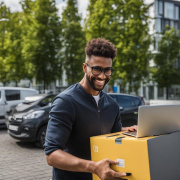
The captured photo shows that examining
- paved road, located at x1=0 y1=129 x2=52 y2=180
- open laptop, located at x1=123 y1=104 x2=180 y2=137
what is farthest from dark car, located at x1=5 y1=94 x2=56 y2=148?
open laptop, located at x1=123 y1=104 x2=180 y2=137

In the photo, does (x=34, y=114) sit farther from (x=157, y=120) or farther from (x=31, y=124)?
(x=157, y=120)

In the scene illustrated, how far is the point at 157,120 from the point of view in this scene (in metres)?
1.85

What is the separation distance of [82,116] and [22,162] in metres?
5.13

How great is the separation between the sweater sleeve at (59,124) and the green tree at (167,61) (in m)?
26.7

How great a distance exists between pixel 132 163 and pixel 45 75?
21.9m

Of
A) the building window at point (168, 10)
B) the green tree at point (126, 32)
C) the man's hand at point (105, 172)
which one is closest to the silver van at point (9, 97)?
the man's hand at point (105, 172)

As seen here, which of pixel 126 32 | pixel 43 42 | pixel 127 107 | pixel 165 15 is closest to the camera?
pixel 127 107

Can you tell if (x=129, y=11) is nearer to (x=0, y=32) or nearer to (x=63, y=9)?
(x=63, y=9)

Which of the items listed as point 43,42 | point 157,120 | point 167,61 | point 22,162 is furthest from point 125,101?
point 167,61

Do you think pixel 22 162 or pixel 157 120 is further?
pixel 22 162

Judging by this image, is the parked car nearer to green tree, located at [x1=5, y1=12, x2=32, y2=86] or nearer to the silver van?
the silver van

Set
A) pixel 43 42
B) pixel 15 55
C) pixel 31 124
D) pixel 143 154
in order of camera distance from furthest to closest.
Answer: pixel 15 55
pixel 43 42
pixel 31 124
pixel 143 154

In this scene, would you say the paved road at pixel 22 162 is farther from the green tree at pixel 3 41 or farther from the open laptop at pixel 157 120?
the green tree at pixel 3 41

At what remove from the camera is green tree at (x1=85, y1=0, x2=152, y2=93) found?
23391mm
